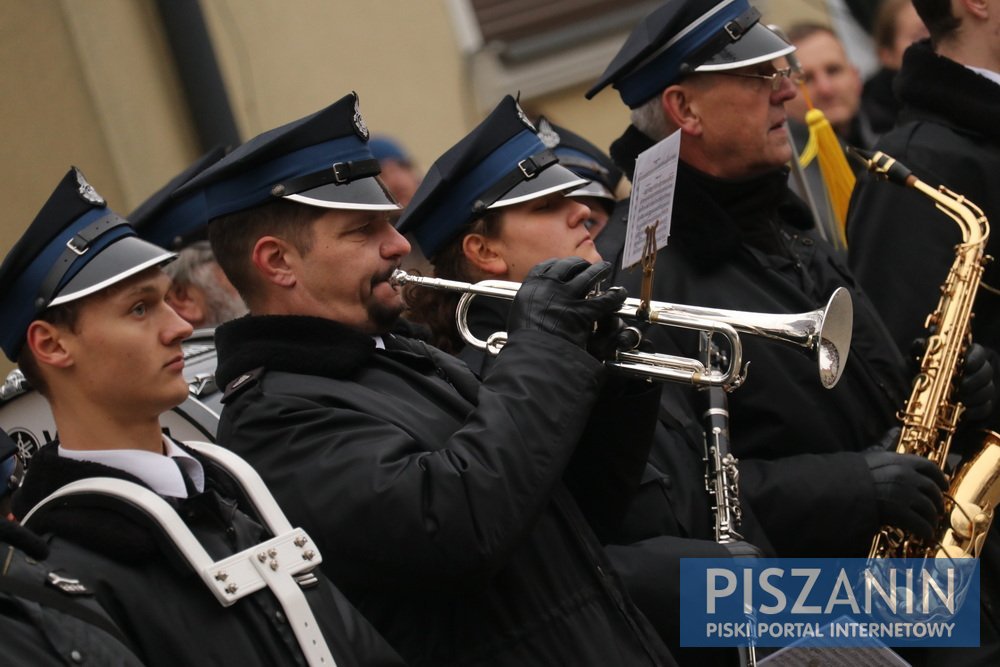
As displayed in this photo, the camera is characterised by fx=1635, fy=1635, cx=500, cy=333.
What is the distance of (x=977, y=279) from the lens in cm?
485

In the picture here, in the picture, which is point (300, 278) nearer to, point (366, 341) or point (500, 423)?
point (366, 341)

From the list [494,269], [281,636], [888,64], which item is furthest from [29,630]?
[888,64]

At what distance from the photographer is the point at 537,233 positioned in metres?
4.28

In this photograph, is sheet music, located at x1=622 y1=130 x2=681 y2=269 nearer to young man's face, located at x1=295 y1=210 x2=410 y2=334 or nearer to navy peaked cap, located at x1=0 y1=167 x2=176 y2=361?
young man's face, located at x1=295 y1=210 x2=410 y2=334

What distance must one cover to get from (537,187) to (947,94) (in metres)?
1.64

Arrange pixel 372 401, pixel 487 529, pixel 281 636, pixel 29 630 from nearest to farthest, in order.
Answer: pixel 29 630 < pixel 281 636 < pixel 487 529 < pixel 372 401

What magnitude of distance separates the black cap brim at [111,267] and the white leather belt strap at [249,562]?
17.5 inches

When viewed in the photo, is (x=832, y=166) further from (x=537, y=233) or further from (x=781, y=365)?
(x=537, y=233)

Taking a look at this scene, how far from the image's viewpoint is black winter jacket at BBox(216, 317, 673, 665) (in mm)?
3260

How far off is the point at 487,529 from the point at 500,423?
223 mm

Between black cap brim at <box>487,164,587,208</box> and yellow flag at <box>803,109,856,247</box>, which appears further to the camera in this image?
yellow flag at <box>803,109,856,247</box>

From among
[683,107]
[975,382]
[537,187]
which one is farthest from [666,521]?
[683,107]

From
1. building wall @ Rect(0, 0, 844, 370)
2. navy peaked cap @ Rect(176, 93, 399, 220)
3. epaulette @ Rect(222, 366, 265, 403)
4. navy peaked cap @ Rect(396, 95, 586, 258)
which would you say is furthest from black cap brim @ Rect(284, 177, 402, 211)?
building wall @ Rect(0, 0, 844, 370)

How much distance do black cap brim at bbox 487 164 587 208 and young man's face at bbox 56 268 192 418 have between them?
117 cm
